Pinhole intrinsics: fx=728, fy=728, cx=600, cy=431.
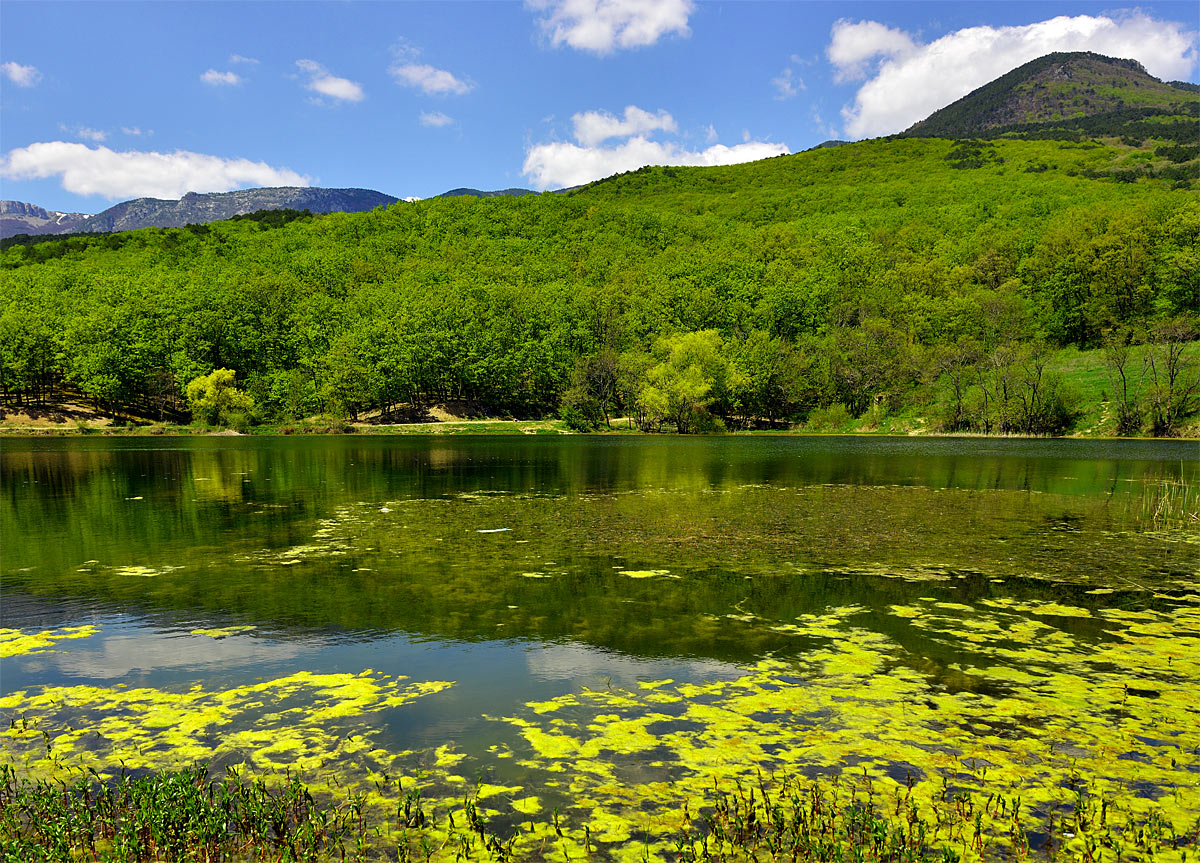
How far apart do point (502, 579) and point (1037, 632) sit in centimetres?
1196

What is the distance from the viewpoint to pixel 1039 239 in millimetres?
150000

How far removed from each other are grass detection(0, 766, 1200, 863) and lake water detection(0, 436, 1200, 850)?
0.40m

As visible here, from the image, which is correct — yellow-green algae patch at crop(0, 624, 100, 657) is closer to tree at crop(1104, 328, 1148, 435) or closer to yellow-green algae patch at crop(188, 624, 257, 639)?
yellow-green algae patch at crop(188, 624, 257, 639)

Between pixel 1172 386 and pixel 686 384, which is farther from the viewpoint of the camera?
pixel 686 384

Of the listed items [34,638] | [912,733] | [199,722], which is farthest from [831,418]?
[199,722]

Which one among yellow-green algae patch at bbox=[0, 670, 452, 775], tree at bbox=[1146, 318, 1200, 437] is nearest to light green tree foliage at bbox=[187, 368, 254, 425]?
yellow-green algae patch at bbox=[0, 670, 452, 775]

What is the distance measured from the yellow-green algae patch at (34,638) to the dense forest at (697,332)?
9778cm

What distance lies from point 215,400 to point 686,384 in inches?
2989

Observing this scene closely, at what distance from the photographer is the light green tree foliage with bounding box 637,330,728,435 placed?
111m

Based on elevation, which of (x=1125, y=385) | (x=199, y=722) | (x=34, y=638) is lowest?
(x=34, y=638)

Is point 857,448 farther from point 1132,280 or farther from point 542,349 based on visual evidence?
point 1132,280

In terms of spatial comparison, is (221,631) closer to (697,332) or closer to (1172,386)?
(1172,386)

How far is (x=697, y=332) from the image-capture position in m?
123

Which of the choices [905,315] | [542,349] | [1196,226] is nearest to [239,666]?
[542,349]
